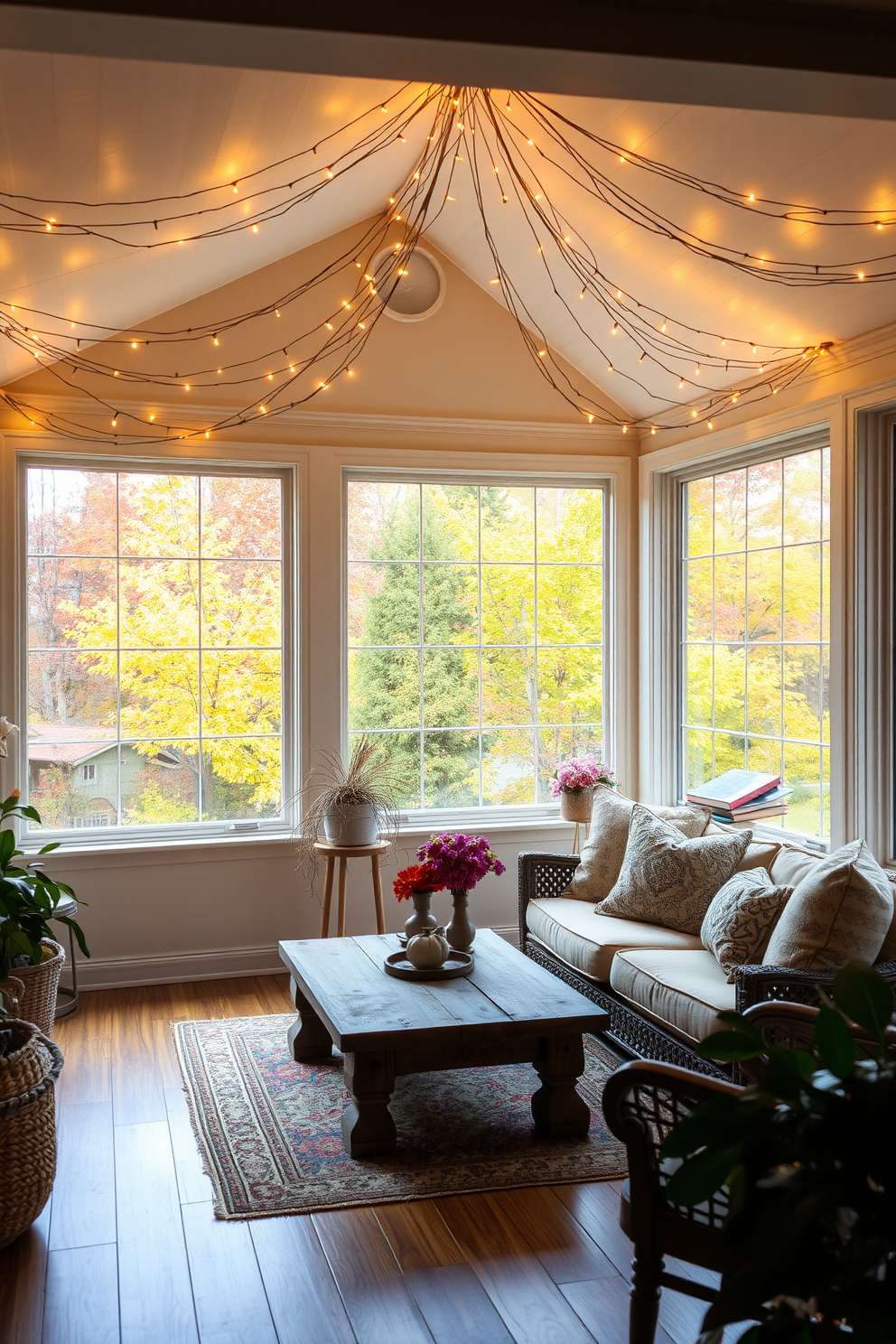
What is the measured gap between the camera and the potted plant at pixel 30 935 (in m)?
3.71

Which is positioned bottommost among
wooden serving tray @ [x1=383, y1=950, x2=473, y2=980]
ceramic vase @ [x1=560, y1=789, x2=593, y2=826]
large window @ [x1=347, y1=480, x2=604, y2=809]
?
wooden serving tray @ [x1=383, y1=950, x2=473, y2=980]

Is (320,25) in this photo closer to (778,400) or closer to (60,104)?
(60,104)

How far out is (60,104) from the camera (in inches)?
103

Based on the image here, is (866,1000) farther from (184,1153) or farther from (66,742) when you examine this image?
(66,742)

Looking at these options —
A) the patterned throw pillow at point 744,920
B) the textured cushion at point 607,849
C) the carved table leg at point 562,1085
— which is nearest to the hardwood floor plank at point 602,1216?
the carved table leg at point 562,1085

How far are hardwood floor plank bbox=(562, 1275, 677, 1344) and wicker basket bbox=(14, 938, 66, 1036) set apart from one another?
2.25m

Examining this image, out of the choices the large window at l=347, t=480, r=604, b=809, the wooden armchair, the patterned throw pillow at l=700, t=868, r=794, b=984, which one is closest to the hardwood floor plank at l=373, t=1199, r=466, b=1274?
the wooden armchair

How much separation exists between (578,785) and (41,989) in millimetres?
2458

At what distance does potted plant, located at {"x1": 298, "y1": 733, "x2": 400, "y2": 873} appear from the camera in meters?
4.82

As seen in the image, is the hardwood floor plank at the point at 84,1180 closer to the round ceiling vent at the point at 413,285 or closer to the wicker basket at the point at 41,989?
the wicker basket at the point at 41,989

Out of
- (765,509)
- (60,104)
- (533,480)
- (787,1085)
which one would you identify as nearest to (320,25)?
(60,104)

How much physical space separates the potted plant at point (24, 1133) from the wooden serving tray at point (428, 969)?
116cm

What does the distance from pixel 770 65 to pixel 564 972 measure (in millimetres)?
3265

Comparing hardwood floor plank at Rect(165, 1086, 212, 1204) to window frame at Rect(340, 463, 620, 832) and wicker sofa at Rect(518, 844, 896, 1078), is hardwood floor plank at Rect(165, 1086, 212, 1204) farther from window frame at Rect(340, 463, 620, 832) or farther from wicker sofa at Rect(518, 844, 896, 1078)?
window frame at Rect(340, 463, 620, 832)
